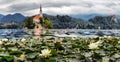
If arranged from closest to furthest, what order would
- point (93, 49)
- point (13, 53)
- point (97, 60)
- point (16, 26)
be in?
1. point (97, 60)
2. point (13, 53)
3. point (93, 49)
4. point (16, 26)

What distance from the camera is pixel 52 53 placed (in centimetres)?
419

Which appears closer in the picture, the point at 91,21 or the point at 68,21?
the point at 68,21

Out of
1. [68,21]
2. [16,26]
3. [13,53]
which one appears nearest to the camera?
[13,53]

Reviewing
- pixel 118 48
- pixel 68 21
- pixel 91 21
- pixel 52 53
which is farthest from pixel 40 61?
pixel 91 21

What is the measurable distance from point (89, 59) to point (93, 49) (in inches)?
43.2

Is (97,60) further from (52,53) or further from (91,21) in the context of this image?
(91,21)

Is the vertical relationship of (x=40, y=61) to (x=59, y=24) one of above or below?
above

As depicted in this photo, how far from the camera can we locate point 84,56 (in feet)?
13.4

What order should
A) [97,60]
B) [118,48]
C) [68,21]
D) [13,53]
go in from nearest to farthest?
[97,60], [13,53], [118,48], [68,21]

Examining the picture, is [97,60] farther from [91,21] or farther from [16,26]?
[91,21]

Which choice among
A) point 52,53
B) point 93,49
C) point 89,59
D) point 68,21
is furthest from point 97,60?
point 68,21

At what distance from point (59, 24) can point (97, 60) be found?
159925 mm

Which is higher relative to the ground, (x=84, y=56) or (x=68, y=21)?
(x=84, y=56)

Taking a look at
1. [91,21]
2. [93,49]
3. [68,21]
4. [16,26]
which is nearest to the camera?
[93,49]
